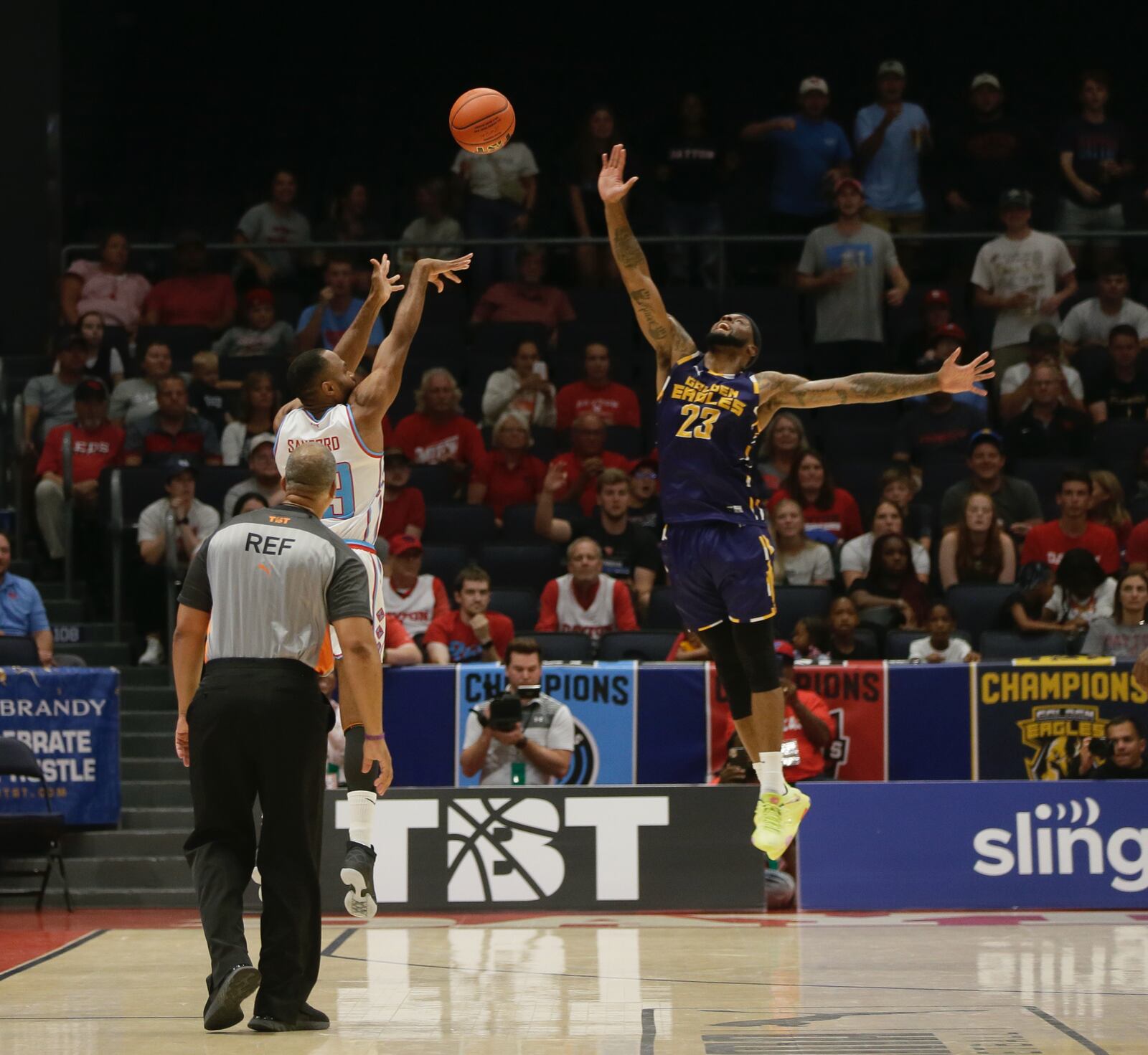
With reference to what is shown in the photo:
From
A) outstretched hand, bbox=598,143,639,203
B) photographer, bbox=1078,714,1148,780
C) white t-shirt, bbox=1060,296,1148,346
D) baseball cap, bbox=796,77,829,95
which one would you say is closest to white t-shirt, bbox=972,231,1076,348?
white t-shirt, bbox=1060,296,1148,346

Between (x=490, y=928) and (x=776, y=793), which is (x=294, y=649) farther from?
(x=490, y=928)

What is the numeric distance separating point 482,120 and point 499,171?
8.49 m

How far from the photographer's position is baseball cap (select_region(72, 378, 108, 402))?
15219 millimetres

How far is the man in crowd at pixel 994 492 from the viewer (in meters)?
14.1

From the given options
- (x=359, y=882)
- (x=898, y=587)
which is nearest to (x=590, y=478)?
(x=898, y=587)

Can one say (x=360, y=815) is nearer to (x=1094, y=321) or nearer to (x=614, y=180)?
(x=614, y=180)

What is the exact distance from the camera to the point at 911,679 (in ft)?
40.9

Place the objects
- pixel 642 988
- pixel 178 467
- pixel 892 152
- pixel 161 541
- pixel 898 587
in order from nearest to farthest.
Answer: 1. pixel 642 988
2. pixel 898 587
3. pixel 178 467
4. pixel 161 541
5. pixel 892 152

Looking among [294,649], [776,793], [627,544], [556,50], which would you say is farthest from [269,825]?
[556,50]

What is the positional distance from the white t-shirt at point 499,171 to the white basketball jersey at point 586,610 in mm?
5558

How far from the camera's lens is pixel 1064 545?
13625 millimetres

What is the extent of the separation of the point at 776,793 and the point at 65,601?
7.84 m

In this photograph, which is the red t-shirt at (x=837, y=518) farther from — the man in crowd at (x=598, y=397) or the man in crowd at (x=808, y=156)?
the man in crowd at (x=808, y=156)

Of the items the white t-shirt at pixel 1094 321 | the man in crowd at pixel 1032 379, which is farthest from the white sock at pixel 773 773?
the white t-shirt at pixel 1094 321
